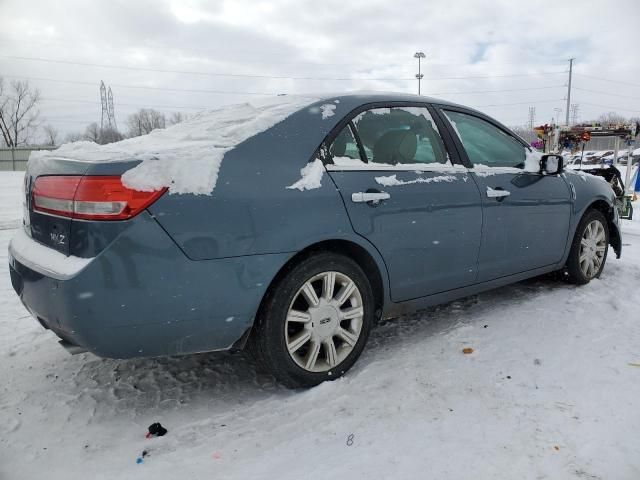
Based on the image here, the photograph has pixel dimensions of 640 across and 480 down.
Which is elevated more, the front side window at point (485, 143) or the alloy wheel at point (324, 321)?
the front side window at point (485, 143)

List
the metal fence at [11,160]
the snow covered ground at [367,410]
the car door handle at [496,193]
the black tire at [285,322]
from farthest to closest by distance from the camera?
the metal fence at [11,160], the car door handle at [496,193], the black tire at [285,322], the snow covered ground at [367,410]

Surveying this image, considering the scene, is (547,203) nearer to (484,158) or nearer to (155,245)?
(484,158)

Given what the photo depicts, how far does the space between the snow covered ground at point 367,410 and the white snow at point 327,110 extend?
1.43 metres

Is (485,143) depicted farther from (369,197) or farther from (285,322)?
(285,322)

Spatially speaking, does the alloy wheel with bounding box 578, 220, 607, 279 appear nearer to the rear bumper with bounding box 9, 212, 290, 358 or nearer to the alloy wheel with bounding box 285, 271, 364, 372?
the alloy wheel with bounding box 285, 271, 364, 372

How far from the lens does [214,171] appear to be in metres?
2.13

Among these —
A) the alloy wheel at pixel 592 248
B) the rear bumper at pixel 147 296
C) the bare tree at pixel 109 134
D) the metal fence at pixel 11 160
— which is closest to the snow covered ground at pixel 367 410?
the rear bumper at pixel 147 296

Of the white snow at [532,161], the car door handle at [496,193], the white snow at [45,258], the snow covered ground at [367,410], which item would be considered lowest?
the snow covered ground at [367,410]

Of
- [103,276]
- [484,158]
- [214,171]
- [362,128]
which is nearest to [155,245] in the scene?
[103,276]

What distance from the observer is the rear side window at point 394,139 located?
2.65 meters

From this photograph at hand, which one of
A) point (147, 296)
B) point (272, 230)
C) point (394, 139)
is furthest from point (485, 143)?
point (147, 296)

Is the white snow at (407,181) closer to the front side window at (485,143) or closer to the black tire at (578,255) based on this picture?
the front side window at (485,143)

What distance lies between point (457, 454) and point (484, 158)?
6.98ft

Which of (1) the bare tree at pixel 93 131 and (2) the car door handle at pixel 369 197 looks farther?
(1) the bare tree at pixel 93 131
